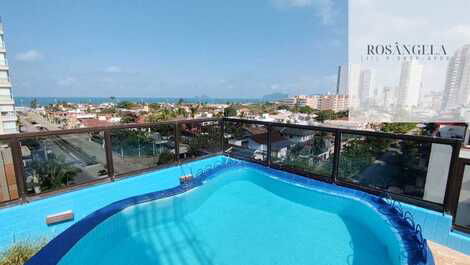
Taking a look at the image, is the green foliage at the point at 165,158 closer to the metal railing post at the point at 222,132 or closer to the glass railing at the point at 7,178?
the metal railing post at the point at 222,132

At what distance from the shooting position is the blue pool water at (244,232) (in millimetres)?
2537

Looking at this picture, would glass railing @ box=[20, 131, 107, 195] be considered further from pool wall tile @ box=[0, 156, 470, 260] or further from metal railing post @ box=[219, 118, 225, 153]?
metal railing post @ box=[219, 118, 225, 153]

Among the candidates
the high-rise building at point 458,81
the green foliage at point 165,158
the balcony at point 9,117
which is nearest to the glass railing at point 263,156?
the green foliage at point 165,158

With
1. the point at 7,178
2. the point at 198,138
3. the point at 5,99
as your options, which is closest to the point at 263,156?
the point at 198,138

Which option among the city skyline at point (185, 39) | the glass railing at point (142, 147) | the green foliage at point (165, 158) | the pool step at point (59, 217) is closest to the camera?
the pool step at point (59, 217)

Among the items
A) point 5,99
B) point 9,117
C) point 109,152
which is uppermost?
point 5,99

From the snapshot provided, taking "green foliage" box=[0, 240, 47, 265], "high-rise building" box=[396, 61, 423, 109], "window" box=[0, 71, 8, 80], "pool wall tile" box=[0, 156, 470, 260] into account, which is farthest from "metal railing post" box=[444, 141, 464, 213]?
"window" box=[0, 71, 8, 80]

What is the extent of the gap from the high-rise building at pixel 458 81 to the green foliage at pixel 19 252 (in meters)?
10.7

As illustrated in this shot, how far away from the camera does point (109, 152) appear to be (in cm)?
355

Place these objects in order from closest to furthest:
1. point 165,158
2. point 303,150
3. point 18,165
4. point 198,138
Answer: point 18,165 < point 303,150 < point 165,158 < point 198,138

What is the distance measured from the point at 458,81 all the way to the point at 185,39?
881 inches

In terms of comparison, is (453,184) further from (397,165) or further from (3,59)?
(3,59)

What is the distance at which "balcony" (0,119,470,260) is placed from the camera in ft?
9.17

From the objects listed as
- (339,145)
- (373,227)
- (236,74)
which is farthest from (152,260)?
(236,74)
